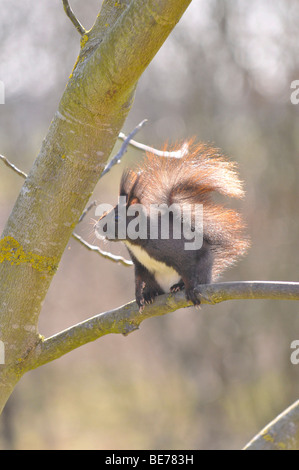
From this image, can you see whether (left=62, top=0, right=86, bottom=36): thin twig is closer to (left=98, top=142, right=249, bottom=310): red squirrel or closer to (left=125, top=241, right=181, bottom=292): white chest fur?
(left=98, top=142, right=249, bottom=310): red squirrel

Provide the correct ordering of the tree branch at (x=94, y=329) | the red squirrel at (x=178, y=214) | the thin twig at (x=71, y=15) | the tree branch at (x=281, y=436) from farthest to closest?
1. the red squirrel at (x=178, y=214)
2. the tree branch at (x=94, y=329)
3. the thin twig at (x=71, y=15)
4. the tree branch at (x=281, y=436)

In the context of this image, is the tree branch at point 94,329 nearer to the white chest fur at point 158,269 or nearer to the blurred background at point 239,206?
the white chest fur at point 158,269

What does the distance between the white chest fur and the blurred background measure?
3680 millimetres

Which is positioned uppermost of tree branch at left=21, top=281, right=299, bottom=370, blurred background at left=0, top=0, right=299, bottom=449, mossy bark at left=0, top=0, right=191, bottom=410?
blurred background at left=0, top=0, right=299, bottom=449

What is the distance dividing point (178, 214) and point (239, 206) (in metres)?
4.07

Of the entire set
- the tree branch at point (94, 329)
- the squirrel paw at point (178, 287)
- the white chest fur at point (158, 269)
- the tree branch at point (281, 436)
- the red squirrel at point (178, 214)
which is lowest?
the tree branch at point (281, 436)

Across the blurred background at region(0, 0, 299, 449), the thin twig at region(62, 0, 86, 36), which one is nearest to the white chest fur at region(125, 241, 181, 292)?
the thin twig at region(62, 0, 86, 36)

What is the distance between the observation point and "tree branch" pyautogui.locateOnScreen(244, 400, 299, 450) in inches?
50.3

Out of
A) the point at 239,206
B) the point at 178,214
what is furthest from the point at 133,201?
the point at 239,206

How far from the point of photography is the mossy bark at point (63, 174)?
147cm

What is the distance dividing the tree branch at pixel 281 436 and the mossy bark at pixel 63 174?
0.81 metres

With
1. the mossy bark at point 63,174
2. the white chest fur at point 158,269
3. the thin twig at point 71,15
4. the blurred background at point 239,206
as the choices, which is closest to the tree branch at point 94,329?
the mossy bark at point 63,174

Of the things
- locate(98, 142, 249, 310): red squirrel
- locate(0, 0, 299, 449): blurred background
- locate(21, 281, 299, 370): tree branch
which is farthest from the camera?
locate(0, 0, 299, 449): blurred background

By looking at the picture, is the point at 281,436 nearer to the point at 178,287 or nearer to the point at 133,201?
the point at 178,287
